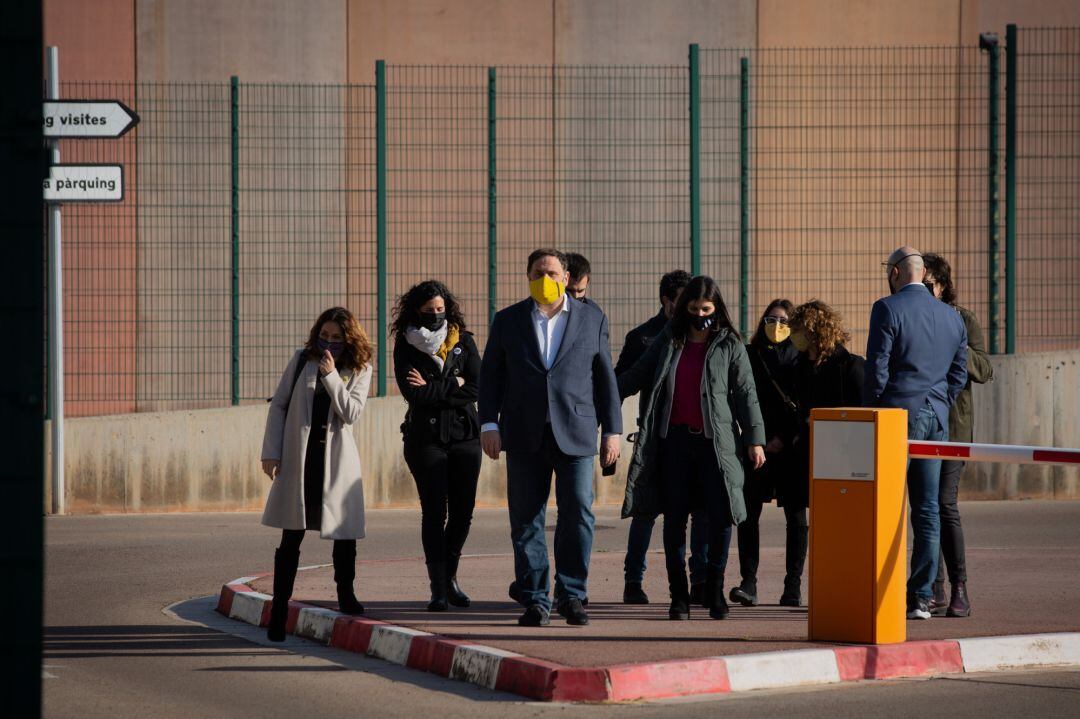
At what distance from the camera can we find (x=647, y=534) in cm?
958

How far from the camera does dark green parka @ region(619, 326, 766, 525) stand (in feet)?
28.7

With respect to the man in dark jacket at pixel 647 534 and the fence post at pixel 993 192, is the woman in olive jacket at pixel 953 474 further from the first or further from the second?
the fence post at pixel 993 192

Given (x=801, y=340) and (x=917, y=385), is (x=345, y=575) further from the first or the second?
(x=917, y=385)

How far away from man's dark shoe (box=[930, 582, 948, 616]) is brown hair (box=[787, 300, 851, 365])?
1391mm

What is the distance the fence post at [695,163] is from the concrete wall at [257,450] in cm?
171

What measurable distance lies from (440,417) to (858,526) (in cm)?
258

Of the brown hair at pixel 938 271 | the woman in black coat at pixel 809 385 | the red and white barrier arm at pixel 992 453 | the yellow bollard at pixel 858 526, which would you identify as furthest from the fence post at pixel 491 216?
the yellow bollard at pixel 858 526

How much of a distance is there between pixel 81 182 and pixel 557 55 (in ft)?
22.5

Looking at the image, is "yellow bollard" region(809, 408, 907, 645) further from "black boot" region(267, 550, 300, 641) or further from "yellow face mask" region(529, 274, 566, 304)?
Answer: "black boot" region(267, 550, 300, 641)

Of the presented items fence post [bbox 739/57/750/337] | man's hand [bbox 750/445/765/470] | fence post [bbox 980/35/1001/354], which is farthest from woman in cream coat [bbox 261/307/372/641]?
fence post [bbox 980/35/1001/354]

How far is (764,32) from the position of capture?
20578 millimetres

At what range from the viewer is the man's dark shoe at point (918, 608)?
8680 mm

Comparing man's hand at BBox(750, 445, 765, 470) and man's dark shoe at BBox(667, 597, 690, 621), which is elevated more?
man's hand at BBox(750, 445, 765, 470)

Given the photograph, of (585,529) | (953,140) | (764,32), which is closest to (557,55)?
(764,32)
